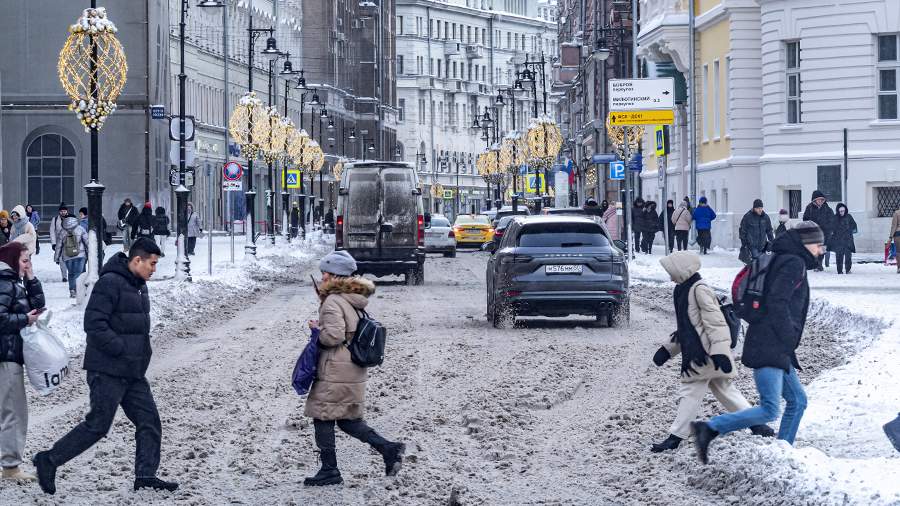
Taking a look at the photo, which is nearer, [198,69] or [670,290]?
[670,290]

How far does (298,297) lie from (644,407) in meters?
19.2

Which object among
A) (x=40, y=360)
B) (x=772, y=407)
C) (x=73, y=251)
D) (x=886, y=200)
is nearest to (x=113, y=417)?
(x=40, y=360)

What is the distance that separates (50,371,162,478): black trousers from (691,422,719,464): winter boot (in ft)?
10.6

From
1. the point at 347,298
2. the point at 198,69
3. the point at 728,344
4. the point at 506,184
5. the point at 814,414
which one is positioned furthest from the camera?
the point at 506,184

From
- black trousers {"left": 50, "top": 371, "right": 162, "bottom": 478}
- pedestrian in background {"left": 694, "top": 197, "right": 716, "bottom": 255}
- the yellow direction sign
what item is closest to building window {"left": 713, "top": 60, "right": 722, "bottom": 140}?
pedestrian in background {"left": 694, "top": 197, "right": 716, "bottom": 255}

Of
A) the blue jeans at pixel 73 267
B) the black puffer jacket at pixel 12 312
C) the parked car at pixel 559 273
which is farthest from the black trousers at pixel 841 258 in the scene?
the black puffer jacket at pixel 12 312

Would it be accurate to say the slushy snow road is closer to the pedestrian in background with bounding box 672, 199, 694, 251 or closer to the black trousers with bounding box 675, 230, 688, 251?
the pedestrian in background with bounding box 672, 199, 694, 251

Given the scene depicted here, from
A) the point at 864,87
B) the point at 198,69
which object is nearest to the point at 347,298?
the point at 864,87

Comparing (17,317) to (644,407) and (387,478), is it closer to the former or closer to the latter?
(387,478)

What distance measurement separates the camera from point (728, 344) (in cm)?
1148

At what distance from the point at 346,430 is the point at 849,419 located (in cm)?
440

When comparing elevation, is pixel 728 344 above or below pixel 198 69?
below

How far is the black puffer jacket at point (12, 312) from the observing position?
10.8 metres

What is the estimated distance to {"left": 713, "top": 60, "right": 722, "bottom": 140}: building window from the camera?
54.0 metres
